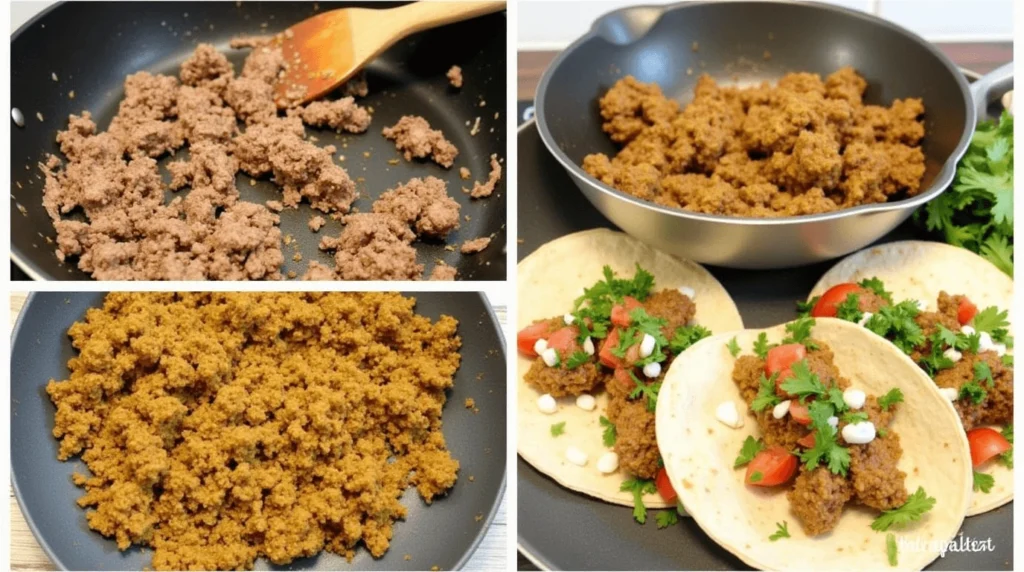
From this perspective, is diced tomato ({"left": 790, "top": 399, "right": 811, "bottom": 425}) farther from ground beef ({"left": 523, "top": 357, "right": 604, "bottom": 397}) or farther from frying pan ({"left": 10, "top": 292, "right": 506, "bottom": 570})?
frying pan ({"left": 10, "top": 292, "right": 506, "bottom": 570})

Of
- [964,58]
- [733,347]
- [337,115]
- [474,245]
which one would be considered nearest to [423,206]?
[474,245]

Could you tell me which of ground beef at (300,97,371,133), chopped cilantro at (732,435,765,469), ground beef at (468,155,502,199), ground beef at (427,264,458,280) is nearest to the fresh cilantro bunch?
chopped cilantro at (732,435,765,469)

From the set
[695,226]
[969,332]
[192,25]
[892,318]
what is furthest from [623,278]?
[192,25]

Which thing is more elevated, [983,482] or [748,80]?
[748,80]

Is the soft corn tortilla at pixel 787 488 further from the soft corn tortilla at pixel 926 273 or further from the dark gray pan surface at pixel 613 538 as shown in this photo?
the soft corn tortilla at pixel 926 273

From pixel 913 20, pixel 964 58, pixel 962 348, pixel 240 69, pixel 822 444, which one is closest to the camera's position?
pixel 822 444

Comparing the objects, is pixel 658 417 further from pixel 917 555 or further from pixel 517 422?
pixel 917 555

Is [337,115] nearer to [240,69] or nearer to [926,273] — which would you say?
[240,69]

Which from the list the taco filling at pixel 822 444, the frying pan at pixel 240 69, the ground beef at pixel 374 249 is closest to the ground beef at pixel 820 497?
the taco filling at pixel 822 444
